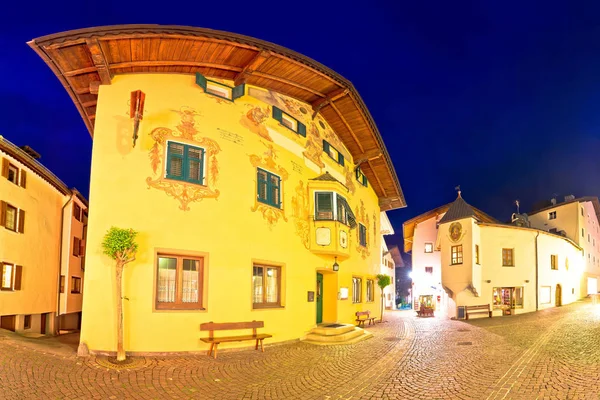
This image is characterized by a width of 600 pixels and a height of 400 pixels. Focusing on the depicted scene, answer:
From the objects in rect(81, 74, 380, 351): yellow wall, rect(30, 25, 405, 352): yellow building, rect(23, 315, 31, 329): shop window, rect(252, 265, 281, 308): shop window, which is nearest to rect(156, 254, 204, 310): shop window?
rect(30, 25, 405, 352): yellow building

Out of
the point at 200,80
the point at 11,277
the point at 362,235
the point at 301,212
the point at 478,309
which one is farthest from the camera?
the point at 478,309

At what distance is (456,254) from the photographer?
28.2 meters

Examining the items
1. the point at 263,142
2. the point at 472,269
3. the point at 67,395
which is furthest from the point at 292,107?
the point at 472,269

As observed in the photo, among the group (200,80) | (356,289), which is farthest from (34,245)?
(356,289)

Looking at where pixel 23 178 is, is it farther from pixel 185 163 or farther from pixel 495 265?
pixel 495 265

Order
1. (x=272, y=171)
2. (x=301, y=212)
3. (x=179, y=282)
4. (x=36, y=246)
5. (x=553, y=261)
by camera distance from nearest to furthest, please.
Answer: (x=179, y=282)
(x=272, y=171)
(x=301, y=212)
(x=36, y=246)
(x=553, y=261)

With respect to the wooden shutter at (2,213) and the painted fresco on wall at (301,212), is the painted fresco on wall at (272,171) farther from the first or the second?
the wooden shutter at (2,213)

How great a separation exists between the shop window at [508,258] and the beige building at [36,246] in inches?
946

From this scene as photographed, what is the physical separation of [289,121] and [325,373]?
948cm

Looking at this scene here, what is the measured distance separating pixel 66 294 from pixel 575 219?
40.3 meters

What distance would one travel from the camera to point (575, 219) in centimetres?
4134

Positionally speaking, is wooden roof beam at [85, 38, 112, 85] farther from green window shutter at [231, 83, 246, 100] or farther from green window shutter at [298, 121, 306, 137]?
green window shutter at [298, 121, 306, 137]

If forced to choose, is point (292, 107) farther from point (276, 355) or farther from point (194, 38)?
point (276, 355)

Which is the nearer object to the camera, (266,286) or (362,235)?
(266,286)
